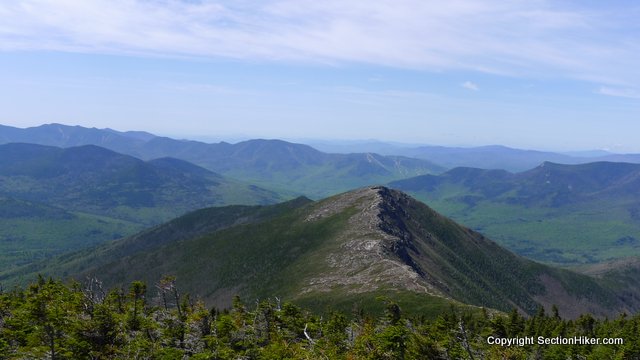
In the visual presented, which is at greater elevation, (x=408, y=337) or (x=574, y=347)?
(x=408, y=337)

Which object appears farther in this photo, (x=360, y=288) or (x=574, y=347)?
(x=360, y=288)

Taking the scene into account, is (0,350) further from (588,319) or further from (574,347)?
(588,319)

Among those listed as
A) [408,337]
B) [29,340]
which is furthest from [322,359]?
[29,340]

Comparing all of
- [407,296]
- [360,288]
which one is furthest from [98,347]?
[360,288]

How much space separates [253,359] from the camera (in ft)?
199

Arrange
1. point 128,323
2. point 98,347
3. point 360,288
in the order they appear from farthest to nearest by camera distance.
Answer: point 360,288
point 128,323
point 98,347

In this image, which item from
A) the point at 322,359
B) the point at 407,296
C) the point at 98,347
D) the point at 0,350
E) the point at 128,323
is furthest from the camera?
the point at 407,296

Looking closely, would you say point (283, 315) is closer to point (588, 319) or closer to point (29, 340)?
point (29, 340)

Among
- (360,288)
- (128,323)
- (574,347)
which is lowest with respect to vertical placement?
(360,288)

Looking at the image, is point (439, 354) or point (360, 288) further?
point (360, 288)

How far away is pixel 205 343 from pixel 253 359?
8.08 m

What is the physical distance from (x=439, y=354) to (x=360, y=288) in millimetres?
125499

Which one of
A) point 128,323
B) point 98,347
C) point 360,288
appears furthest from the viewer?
point 360,288

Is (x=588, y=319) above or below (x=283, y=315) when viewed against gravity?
below
